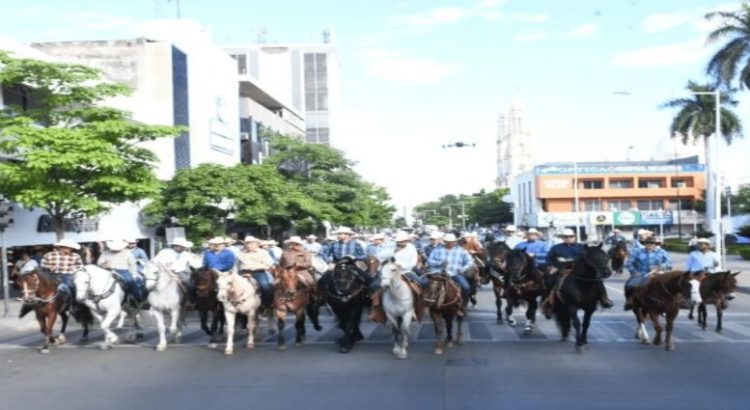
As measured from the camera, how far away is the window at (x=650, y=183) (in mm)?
96312

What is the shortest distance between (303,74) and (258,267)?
101 metres

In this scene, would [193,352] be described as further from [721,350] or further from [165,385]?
[721,350]

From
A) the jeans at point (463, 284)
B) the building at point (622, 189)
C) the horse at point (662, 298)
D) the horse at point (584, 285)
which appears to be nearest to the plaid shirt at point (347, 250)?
the jeans at point (463, 284)

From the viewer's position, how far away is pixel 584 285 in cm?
1437

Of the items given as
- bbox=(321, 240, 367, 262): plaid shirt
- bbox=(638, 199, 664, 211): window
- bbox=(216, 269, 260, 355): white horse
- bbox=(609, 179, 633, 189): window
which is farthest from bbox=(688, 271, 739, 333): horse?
bbox=(638, 199, 664, 211): window

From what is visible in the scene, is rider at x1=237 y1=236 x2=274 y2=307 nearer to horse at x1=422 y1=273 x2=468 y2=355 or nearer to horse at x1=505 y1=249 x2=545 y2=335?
horse at x1=422 y1=273 x2=468 y2=355

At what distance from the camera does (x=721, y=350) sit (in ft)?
45.7

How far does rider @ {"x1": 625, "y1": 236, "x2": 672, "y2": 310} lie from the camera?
1547cm

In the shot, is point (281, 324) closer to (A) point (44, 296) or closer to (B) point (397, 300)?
(B) point (397, 300)

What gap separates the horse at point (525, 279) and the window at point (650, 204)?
84.5 metres

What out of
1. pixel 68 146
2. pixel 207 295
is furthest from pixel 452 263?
pixel 68 146

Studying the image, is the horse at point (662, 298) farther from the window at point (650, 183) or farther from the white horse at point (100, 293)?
the window at point (650, 183)

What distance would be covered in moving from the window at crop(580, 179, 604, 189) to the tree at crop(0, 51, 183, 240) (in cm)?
7787

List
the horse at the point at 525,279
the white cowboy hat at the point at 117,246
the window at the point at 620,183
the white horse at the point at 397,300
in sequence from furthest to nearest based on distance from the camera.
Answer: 1. the window at the point at 620,183
2. the white cowboy hat at the point at 117,246
3. the horse at the point at 525,279
4. the white horse at the point at 397,300
